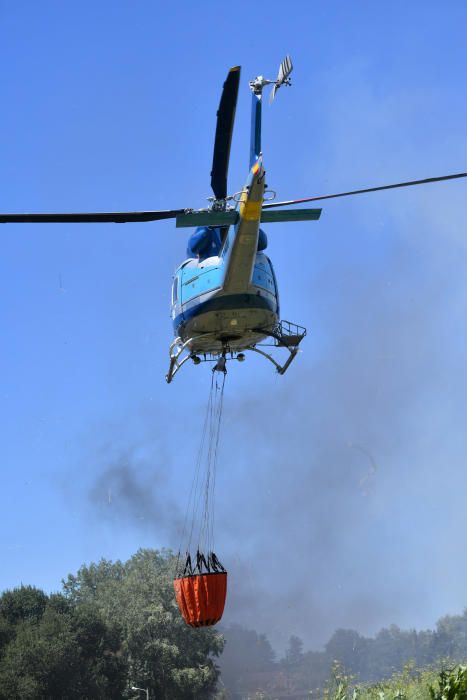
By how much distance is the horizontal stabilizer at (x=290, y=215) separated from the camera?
26.8 meters

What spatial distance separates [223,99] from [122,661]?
199ft

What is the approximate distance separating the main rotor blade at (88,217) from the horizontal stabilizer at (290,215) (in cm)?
257

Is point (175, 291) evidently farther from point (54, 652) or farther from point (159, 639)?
point (159, 639)

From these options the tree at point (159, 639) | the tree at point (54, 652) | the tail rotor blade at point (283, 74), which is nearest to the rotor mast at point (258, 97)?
the tail rotor blade at point (283, 74)

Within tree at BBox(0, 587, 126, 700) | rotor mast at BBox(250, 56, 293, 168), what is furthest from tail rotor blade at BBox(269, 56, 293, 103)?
tree at BBox(0, 587, 126, 700)

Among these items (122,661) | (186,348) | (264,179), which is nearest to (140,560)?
(122,661)

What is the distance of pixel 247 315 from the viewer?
27.3 metres

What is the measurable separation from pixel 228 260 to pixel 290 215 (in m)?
2.89

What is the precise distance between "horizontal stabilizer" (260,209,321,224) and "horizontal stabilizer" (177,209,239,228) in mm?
1602

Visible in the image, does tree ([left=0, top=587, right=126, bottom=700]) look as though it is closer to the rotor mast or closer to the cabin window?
the cabin window

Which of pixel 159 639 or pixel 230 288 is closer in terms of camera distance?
pixel 230 288

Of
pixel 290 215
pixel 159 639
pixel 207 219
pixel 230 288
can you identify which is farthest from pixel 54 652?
pixel 207 219

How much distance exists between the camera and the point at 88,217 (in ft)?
86.4

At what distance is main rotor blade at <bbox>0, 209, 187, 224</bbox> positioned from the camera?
25109 mm
